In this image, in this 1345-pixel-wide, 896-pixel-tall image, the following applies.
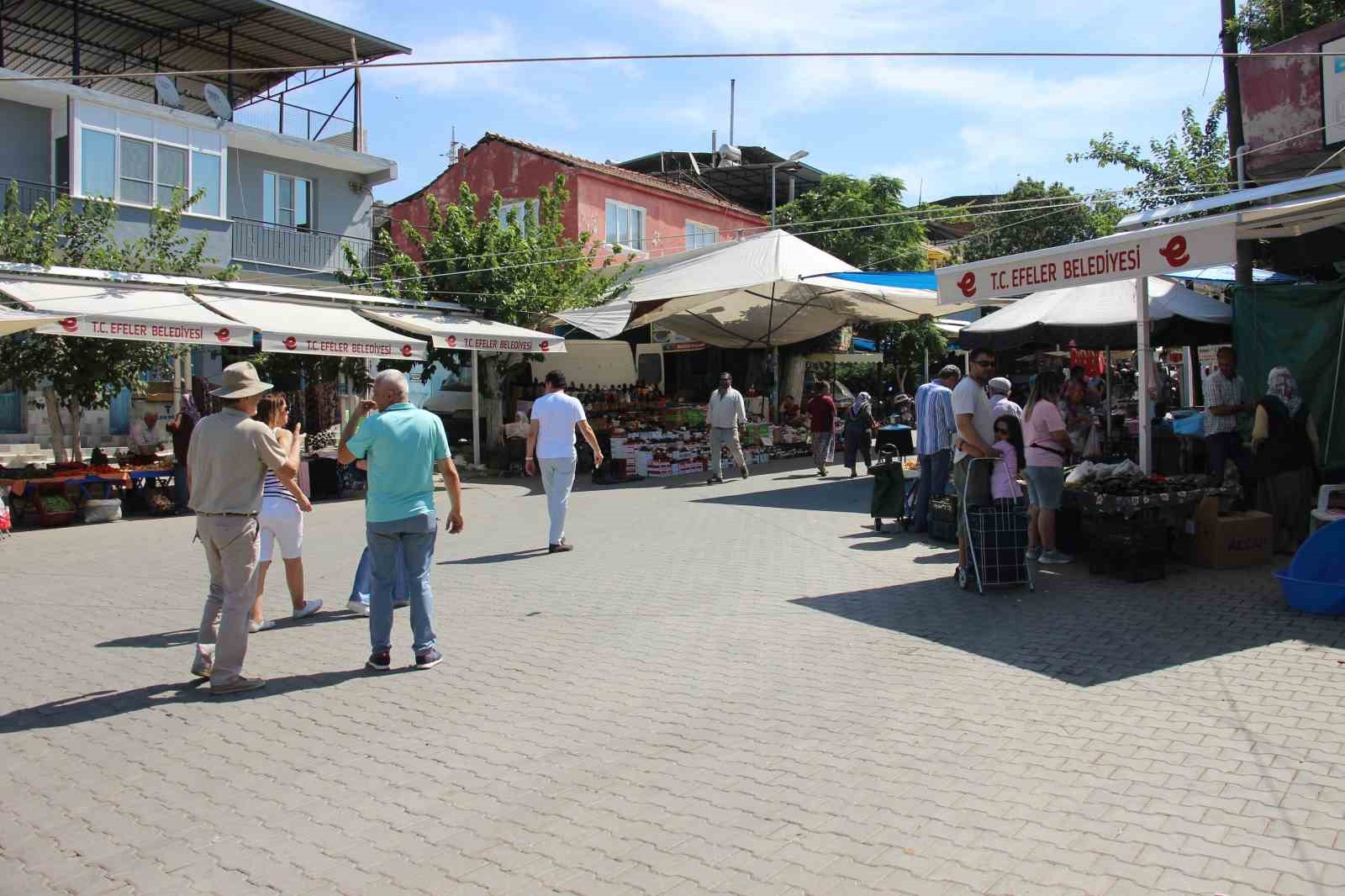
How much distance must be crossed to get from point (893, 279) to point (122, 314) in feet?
42.1

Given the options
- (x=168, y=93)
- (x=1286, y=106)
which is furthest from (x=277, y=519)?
(x=168, y=93)

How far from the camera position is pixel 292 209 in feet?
84.2

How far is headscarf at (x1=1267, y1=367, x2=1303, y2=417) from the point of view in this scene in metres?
9.36

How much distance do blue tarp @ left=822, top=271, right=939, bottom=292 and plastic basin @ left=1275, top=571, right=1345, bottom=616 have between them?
40.2ft

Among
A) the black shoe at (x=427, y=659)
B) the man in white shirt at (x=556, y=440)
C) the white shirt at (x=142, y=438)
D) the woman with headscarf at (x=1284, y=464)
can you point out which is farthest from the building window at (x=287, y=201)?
the woman with headscarf at (x=1284, y=464)

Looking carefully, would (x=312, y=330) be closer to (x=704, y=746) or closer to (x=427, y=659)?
(x=427, y=659)

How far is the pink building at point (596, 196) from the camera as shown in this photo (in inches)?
1171

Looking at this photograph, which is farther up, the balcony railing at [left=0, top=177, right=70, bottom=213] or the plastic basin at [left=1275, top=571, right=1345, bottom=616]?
the balcony railing at [left=0, top=177, right=70, bottom=213]

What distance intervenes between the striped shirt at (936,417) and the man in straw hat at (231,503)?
21.9 feet

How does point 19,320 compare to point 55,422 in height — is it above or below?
above

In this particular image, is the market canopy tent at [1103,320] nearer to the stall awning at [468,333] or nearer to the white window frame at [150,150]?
the stall awning at [468,333]

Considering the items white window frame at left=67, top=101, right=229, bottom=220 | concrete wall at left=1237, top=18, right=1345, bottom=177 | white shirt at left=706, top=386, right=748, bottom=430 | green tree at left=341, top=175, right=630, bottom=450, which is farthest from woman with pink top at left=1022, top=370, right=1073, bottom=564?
white window frame at left=67, top=101, right=229, bottom=220

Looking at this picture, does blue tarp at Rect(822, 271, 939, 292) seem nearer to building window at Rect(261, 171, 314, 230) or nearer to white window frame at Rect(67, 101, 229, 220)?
white window frame at Rect(67, 101, 229, 220)

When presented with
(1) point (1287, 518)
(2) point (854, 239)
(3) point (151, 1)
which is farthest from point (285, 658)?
(2) point (854, 239)
